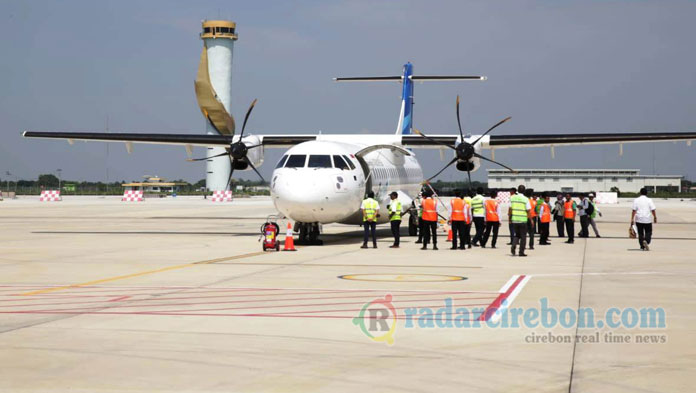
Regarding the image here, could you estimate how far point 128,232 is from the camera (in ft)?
93.0

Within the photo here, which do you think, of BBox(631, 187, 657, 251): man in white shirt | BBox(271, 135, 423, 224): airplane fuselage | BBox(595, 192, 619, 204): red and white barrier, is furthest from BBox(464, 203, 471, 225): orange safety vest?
BBox(595, 192, 619, 204): red and white barrier

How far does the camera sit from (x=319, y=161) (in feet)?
71.8

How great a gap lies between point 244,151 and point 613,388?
2206 centimetres

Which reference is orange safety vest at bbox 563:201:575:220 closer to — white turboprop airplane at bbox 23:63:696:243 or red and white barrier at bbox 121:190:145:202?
white turboprop airplane at bbox 23:63:696:243

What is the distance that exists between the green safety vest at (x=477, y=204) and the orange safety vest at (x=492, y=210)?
0.19 metres

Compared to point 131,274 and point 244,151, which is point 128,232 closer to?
point 244,151

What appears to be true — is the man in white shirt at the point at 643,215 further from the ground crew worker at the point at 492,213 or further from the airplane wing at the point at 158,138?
the airplane wing at the point at 158,138

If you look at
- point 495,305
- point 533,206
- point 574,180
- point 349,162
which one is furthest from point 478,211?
point 574,180

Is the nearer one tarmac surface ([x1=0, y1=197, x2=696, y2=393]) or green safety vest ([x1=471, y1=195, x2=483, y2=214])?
tarmac surface ([x1=0, y1=197, x2=696, y2=393])

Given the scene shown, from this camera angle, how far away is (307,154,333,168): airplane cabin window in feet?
71.3

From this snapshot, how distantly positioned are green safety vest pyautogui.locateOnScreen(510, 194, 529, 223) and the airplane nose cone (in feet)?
15.0

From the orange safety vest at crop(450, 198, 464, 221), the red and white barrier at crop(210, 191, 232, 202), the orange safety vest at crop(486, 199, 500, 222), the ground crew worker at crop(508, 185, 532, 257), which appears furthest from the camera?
the red and white barrier at crop(210, 191, 232, 202)

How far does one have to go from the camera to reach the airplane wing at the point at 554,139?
28.6 meters

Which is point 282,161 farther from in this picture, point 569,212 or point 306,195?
point 569,212
